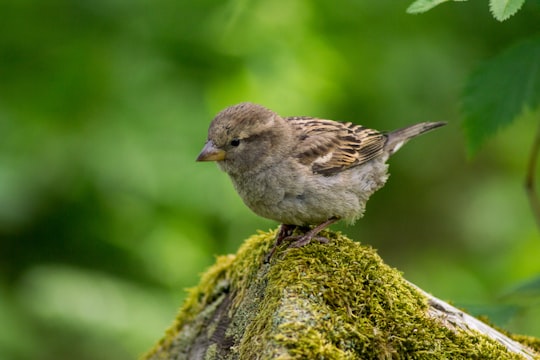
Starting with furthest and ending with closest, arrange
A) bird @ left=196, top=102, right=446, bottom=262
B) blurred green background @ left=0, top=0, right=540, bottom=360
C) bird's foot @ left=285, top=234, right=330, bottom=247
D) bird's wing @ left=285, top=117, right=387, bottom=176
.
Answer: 1. blurred green background @ left=0, top=0, right=540, bottom=360
2. bird's wing @ left=285, top=117, right=387, bottom=176
3. bird @ left=196, top=102, right=446, bottom=262
4. bird's foot @ left=285, top=234, right=330, bottom=247

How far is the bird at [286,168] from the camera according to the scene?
4168mm

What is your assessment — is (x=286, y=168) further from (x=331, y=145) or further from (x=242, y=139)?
(x=331, y=145)

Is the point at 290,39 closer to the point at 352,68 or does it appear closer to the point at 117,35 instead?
the point at 352,68

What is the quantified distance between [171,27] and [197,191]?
161 cm

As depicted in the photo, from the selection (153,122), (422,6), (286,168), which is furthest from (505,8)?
(153,122)

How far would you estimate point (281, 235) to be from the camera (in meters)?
3.92

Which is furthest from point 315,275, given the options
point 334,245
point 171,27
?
point 171,27

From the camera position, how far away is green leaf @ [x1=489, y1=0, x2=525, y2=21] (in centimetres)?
279

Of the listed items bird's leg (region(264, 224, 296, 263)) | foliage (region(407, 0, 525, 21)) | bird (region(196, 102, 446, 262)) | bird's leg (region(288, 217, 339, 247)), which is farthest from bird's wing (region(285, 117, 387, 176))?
foliage (region(407, 0, 525, 21))

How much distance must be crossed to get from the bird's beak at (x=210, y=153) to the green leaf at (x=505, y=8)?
1829 mm

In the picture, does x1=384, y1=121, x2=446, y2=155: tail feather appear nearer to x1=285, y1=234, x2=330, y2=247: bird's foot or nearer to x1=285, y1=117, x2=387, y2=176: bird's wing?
x1=285, y1=117, x2=387, y2=176: bird's wing

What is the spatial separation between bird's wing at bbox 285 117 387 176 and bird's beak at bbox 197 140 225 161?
1.50ft

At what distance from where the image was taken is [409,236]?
918cm

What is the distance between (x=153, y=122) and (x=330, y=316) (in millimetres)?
3833
